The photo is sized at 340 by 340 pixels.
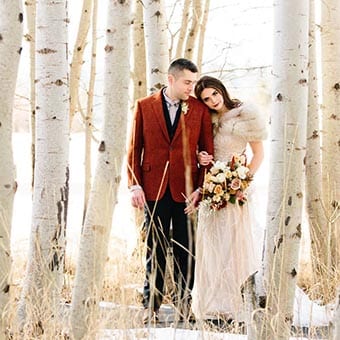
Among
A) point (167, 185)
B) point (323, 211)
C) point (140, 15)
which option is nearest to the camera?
point (167, 185)

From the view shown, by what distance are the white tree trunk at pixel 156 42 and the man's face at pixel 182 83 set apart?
1164 mm

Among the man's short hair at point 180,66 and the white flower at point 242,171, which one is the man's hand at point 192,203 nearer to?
the white flower at point 242,171

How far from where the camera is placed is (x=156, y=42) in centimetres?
672

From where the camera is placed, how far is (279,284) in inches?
139

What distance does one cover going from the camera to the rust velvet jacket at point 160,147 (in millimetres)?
5590

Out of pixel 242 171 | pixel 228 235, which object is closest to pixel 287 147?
pixel 242 171

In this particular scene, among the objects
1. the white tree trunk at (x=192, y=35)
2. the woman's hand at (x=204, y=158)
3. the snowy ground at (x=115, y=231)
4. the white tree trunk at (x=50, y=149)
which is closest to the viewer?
the snowy ground at (x=115, y=231)

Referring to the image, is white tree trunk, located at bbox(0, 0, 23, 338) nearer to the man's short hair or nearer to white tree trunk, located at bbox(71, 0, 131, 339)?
white tree trunk, located at bbox(71, 0, 131, 339)

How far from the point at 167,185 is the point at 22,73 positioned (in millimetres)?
6428

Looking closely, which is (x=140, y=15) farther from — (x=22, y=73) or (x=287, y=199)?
(x=287, y=199)

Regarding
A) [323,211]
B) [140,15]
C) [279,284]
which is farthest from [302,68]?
[140,15]

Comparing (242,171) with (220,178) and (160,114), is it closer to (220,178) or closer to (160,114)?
(220,178)

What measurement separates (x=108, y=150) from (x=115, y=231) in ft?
20.3

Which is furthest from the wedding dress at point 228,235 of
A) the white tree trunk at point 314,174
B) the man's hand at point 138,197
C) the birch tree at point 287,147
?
the birch tree at point 287,147
